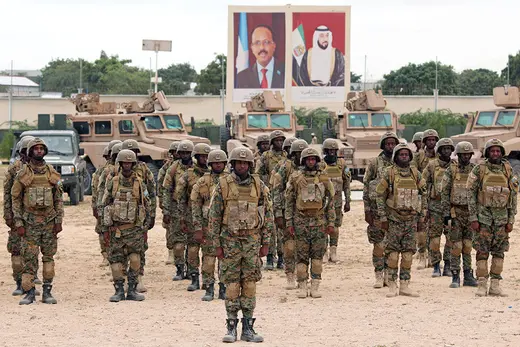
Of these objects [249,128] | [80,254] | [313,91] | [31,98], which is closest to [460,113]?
[313,91]

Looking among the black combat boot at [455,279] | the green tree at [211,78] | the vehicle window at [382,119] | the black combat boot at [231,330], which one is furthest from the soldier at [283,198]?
the green tree at [211,78]

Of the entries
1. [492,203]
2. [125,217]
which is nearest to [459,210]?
[492,203]

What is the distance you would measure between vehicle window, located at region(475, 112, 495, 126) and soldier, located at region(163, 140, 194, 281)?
15987 millimetres

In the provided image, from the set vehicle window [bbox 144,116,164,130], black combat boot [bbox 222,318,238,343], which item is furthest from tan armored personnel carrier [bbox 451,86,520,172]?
black combat boot [bbox 222,318,238,343]

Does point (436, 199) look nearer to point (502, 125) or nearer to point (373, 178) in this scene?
point (373, 178)

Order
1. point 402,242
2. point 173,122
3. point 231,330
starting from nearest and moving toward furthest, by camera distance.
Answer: point 231,330 → point 402,242 → point 173,122

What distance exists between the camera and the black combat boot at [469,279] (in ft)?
40.8

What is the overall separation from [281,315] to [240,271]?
1441mm

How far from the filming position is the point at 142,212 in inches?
456

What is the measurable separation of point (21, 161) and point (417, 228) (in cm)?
427

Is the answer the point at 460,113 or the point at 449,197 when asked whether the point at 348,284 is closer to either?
the point at 449,197

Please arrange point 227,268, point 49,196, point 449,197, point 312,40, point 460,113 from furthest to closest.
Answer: point 460,113, point 312,40, point 449,197, point 49,196, point 227,268

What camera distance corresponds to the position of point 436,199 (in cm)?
1313

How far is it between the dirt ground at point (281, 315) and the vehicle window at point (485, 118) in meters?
13.5
